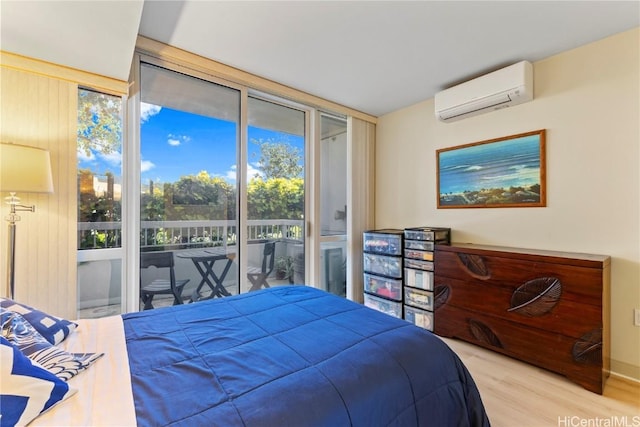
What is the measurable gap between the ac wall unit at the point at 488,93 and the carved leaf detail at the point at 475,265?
1364 millimetres

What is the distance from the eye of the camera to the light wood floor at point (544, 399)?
1.71m

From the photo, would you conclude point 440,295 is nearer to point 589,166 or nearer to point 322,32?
point 589,166

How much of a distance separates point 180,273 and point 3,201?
1.25 metres

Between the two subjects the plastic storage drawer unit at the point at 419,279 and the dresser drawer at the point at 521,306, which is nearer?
the dresser drawer at the point at 521,306

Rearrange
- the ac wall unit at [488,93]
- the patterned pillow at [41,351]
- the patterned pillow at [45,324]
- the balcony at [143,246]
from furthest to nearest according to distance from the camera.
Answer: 1. the ac wall unit at [488,93]
2. the balcony at [143,246]
3. the patterned pillow at [45,324]
4. the patterned pillow at [41,351]

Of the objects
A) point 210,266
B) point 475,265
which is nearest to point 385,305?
point 475,265

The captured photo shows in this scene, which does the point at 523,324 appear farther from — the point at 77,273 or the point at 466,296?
the point at 77,273

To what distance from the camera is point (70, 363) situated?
1.10 metres

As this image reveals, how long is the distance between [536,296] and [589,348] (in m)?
0.41

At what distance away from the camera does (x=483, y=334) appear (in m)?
2.51

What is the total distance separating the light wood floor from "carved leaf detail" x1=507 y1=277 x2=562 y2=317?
457 mm

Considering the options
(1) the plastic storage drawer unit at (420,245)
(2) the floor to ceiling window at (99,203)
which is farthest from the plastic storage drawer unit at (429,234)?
(2) the floor to ceiling window at (99,203)

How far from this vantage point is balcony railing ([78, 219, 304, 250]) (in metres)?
2.21

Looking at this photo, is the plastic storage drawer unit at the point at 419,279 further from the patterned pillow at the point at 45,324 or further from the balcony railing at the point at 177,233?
the patterned pillow at the point at 45,324
